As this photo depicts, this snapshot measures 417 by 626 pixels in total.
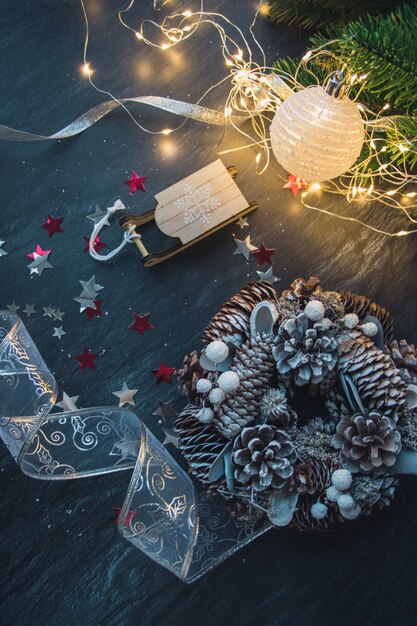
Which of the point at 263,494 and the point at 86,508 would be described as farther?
the point at 86,508

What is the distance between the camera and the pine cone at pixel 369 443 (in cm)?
100

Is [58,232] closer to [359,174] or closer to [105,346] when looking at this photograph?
[105,346]

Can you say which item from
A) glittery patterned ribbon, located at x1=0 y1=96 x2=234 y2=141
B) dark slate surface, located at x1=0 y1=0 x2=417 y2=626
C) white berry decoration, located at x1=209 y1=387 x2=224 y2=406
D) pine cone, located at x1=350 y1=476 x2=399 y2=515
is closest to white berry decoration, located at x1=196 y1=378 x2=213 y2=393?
white berry decoration, located at x1=209 y1=387 x2=224 y2=406

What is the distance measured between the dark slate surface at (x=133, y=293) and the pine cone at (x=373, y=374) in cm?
19

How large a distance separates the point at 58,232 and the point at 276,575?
2.21 feet

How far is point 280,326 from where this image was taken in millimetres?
1056

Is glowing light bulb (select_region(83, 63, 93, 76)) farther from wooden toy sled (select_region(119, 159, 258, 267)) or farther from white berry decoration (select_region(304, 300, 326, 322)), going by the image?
white berry decoration (select_region(304, 300, 326, 322))

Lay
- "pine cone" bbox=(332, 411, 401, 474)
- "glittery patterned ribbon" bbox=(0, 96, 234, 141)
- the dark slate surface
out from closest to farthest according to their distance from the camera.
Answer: "pine cone" bbox=(332, 411, 401, 474)
the dark slate surface
"glittery patterned ribbon" bbox=(0, 96, 234, 141)

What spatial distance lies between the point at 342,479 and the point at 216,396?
21 centimetres

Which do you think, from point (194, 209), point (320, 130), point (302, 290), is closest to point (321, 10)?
point (320, 130)

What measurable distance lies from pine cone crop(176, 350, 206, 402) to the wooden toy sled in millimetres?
199

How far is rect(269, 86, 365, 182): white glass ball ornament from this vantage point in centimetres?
105

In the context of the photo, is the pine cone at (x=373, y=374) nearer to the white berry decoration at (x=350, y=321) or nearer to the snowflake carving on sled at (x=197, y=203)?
the white berry decoration at (x=350, y=321)

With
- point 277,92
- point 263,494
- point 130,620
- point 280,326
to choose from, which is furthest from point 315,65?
point 130,620
